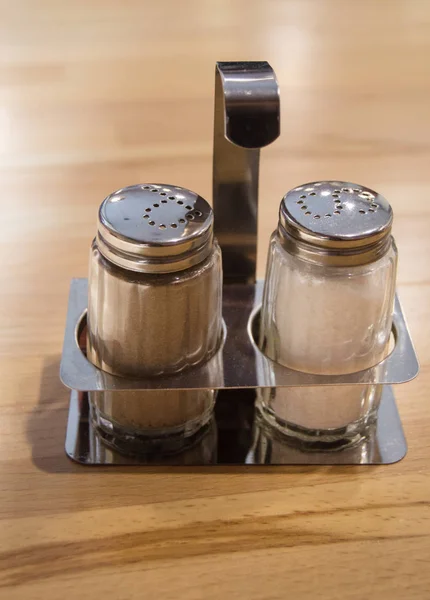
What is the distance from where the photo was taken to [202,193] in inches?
41.1

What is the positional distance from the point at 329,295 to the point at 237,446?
0.17 meters

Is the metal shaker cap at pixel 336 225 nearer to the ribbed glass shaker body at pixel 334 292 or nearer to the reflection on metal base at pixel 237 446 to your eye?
the ribbed glass shaker body at pixel 334 292

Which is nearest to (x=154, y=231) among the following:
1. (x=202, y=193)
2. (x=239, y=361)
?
(x=239, y=361)

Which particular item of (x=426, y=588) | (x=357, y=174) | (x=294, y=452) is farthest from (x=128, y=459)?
(x=357, y=174)

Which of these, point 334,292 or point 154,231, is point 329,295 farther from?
point 154,231

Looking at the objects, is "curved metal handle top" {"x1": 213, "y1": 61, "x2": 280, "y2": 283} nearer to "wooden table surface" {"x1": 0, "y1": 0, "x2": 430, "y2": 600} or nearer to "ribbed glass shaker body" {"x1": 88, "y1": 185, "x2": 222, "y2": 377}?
"ribbed glass shaker body" {"x1": 88, "y1": 185, "x2": 222, "y2": 377}

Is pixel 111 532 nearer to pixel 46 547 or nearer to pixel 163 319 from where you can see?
pixel 46 547

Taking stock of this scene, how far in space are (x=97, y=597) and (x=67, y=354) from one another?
188mm

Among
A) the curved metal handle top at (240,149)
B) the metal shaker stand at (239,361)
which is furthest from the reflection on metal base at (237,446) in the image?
the curved metal handle top at (240,149)

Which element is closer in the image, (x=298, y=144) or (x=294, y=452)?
(x=294, y=452)

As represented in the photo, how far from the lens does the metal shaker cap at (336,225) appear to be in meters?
0.63

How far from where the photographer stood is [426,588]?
610 mm

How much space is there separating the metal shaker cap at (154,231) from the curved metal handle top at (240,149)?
0.22 feet

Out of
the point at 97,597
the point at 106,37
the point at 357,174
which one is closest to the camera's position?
the point at 97,597
